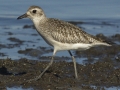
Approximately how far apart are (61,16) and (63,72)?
6.82m

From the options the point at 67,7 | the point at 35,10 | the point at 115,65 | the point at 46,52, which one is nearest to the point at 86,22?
the point at 67,7

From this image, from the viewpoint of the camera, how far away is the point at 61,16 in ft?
64.0

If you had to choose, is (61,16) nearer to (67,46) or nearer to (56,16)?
(56,16)

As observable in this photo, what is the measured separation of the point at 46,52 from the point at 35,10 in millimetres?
2988

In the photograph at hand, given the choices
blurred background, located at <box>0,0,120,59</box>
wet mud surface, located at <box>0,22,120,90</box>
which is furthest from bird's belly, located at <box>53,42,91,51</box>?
blurred background, located at <box>0,0,120,59</box>

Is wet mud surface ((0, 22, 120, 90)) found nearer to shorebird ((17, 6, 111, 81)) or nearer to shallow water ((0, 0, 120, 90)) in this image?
shorebird ((17, 6, 111, 81))

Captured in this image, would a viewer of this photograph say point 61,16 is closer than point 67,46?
No

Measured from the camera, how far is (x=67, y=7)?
20.6m

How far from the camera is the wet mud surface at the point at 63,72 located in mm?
12000

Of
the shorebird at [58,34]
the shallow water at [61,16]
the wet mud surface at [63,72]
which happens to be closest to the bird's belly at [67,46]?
the shorebird at [58,34]

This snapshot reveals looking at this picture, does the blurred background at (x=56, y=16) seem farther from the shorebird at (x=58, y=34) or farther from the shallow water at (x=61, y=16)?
the shorebird at (x=58, y=34)

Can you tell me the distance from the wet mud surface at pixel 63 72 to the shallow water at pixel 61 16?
1.67 meters

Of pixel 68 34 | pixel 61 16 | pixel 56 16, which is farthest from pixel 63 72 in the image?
pixel 61 16

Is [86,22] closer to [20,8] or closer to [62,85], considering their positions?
[20,8]
